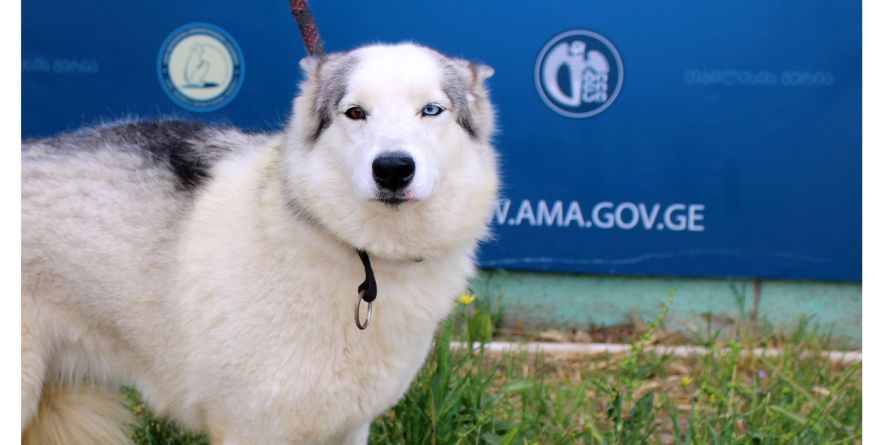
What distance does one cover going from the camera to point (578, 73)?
461 cm

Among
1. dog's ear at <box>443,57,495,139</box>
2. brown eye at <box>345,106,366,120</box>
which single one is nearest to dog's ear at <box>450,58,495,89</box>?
dog's ear at <box>443,57,495,139</box>

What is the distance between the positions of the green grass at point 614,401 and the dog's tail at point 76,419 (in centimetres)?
35

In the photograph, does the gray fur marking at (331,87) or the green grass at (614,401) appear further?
the green grass at (614,401)

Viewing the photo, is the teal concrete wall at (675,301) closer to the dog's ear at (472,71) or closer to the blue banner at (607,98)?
the blue banner at (607,98)

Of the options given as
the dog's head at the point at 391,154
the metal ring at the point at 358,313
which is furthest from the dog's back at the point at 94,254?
the metal ring at the point at 358,313

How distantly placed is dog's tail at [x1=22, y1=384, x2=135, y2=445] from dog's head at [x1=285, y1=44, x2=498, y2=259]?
105cm

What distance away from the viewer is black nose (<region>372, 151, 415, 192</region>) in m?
2.32

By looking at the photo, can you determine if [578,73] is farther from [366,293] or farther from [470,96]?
[366,293]

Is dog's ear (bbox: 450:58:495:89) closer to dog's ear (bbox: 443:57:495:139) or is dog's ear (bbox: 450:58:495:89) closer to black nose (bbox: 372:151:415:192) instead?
dog's ear (bbox: 443:57:495:139)

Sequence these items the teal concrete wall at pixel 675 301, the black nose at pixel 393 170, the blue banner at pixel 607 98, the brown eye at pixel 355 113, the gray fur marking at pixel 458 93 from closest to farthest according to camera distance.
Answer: the black nose at pixel 393 170 < the brown eye at pixel 355 113 < the gray fur marking at pixel 458 93 < the blue banner at pixel 607 98 < the teal concrete wall at pixel 675 301

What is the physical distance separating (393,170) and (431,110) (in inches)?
11.9

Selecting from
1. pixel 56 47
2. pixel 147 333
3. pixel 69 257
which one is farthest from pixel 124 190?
pixel 56 47

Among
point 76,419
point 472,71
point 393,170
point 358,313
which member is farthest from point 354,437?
point 472,71

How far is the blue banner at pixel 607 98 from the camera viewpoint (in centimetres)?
454
